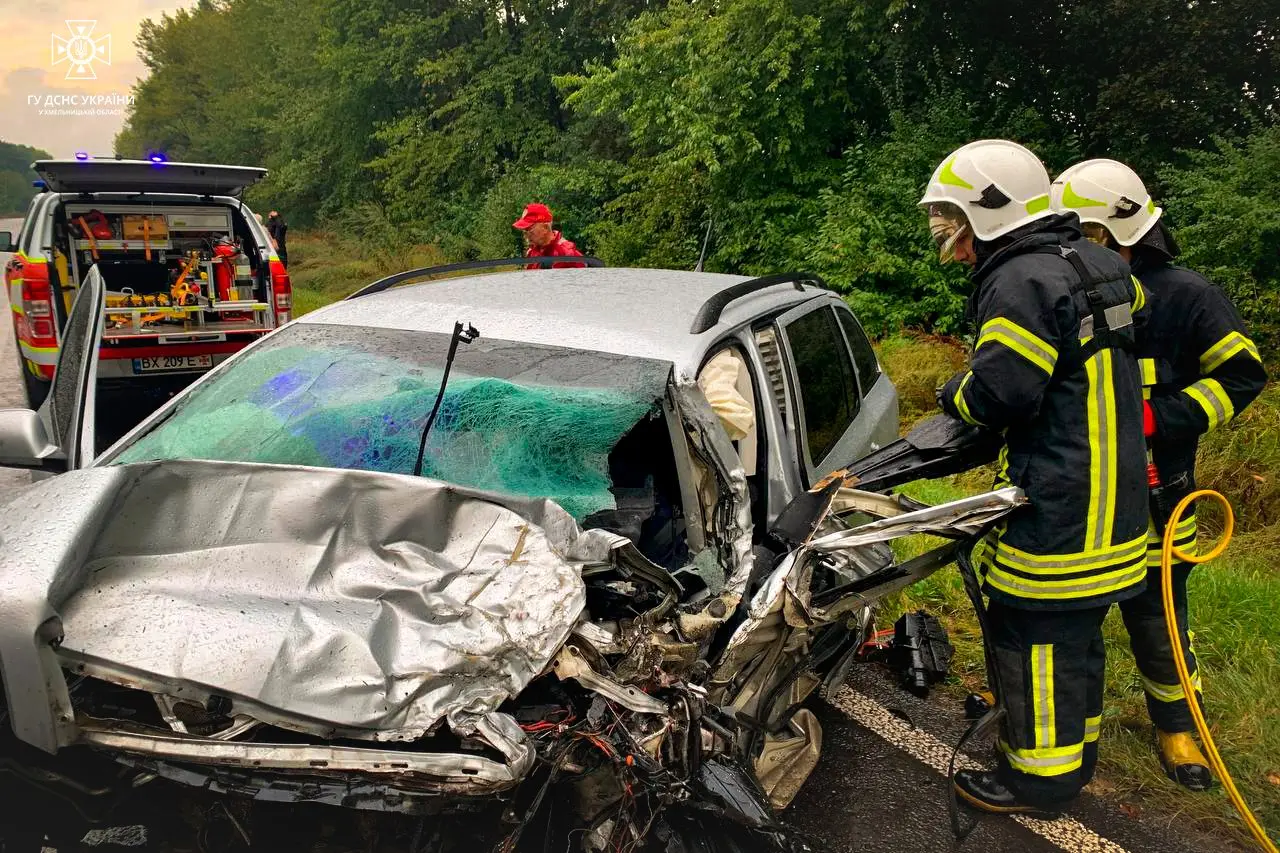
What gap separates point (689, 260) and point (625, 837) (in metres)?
10.7

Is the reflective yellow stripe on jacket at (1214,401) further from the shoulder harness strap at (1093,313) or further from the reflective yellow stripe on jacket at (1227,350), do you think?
the shoulder harness strap at (1093,313)

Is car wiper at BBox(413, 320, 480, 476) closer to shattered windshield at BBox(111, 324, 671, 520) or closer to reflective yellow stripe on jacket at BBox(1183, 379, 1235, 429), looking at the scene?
shattered windshield at BBox(111, 324, 671, 520)

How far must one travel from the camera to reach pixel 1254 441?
5.30m

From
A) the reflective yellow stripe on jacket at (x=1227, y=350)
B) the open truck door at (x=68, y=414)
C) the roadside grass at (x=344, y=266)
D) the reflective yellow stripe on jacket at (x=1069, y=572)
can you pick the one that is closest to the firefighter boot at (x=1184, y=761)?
the reflective yellow stripe on jacket at (x=1069, y=572)

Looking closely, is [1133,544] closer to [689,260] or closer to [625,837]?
[625,837]

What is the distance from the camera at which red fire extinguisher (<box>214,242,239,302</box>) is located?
26.8ft

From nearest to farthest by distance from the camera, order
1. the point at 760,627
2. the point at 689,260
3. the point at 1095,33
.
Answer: the point at 760,627, the point at 1095,33, the point at 689,260

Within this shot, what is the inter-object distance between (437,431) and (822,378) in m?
1.70

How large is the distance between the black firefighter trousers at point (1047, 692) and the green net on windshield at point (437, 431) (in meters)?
1.29

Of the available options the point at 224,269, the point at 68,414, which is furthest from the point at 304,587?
the point at 224,269

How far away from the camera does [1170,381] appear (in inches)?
118

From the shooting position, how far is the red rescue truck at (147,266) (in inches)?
246

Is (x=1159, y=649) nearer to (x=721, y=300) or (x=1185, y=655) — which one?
(x=1185, y=655)

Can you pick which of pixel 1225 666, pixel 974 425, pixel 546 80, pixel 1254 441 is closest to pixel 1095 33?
pixel 1254 441
